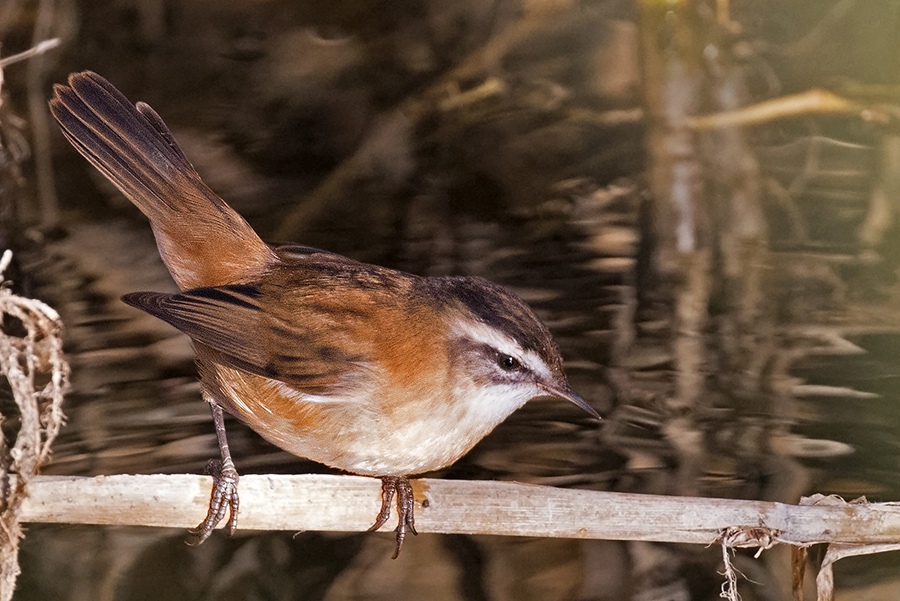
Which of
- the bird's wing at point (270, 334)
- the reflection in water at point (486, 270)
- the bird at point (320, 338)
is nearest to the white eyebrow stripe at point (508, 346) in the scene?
the bird at point (320, 338)

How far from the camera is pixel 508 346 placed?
0.97 meters

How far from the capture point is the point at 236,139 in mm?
1481

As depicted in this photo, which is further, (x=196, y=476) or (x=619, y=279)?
(x=619, y=279)

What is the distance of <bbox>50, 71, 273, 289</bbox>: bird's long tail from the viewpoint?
110 centimetres

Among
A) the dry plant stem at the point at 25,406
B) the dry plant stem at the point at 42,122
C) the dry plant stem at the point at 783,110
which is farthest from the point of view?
the dry plant stem at the point at 783,110

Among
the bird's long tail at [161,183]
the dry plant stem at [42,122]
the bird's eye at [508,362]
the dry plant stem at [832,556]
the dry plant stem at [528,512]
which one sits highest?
the dry plant stem at [42,122]

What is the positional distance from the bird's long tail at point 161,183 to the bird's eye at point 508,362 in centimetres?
38

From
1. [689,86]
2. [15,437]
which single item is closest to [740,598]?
[689,86]

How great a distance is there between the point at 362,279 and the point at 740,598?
28.7 inches

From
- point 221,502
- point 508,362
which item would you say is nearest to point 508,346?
point 508,362

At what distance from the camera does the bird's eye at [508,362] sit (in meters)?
0.97

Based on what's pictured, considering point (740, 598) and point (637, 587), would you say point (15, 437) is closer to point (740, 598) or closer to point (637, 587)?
point (637, 587)

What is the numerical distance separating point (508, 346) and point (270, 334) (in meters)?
0.33

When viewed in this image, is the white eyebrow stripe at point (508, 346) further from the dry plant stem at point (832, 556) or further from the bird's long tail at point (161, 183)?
the dry plant stem at point (832, 556)
